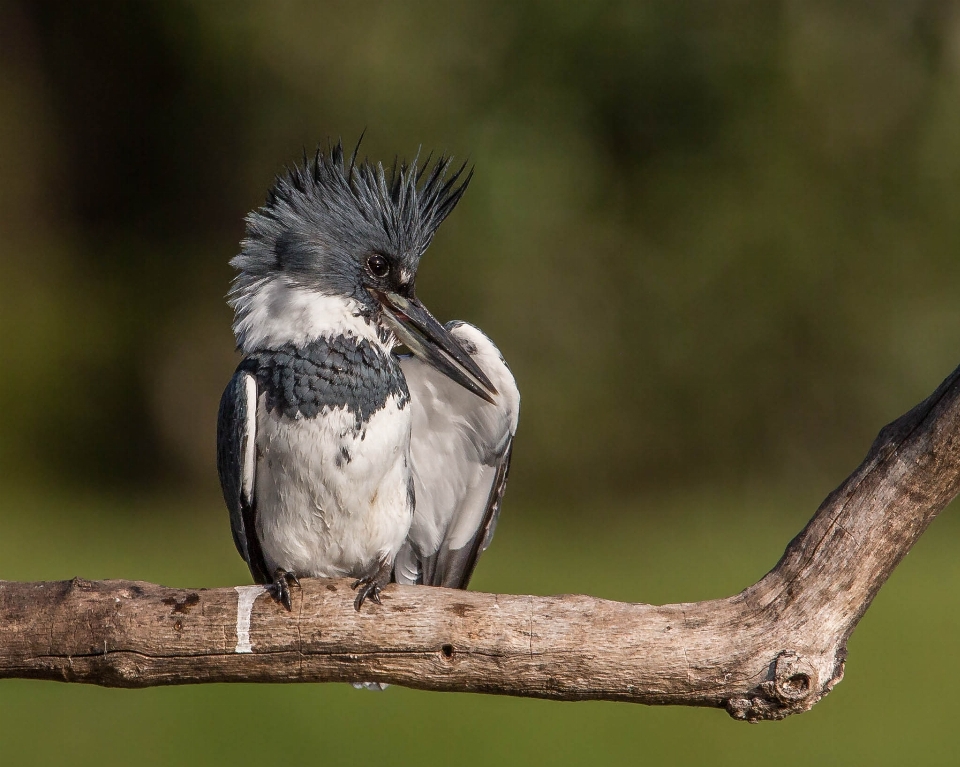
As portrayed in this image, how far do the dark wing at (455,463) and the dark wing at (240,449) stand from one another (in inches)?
17.6

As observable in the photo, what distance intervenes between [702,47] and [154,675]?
646cm

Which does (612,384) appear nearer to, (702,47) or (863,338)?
(863,338)

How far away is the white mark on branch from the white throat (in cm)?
61

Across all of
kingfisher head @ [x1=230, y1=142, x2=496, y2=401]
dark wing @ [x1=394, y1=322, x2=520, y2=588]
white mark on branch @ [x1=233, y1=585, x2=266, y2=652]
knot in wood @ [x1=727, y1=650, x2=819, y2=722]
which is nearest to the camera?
knot in wood @ [x1=727, y1=650, x2=819, y2=722]

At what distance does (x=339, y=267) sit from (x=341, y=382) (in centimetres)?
32

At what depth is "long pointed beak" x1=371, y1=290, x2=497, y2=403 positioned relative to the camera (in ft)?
9.68

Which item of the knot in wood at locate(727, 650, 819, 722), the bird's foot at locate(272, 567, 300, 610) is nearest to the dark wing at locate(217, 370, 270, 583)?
the bird's foot at locate(272, 567, 300, 610)

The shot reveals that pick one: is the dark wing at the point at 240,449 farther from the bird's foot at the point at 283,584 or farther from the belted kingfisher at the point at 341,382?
the bird's foot at the point at 283,584

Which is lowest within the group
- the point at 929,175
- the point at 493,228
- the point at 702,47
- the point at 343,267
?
the point at 343,267

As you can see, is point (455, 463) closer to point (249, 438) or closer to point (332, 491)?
point (332, 491)

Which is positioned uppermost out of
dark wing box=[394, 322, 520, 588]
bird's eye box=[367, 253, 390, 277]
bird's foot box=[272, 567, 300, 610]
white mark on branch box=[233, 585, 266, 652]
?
bird's eye box=[367, 253, 390, 277]

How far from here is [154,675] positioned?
253cm

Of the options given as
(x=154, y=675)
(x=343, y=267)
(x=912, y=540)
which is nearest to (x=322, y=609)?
(x=154, y=675)

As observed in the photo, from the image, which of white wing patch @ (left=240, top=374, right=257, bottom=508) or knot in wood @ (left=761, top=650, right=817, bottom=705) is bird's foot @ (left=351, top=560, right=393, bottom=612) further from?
knot in wood @ (left=761, top=650, right=817, bottom=705)
